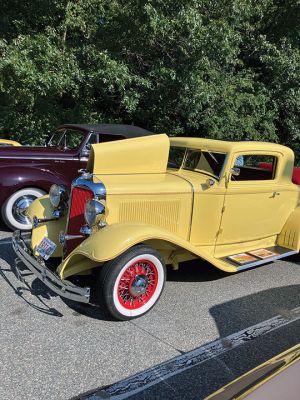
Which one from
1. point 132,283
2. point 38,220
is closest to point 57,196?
point 38,220

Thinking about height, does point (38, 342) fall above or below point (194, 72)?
below

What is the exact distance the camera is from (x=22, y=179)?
6.01 m

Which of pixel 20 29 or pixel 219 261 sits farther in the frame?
pixel 20 29

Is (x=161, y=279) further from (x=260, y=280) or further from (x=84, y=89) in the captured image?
(x=84, y=89)

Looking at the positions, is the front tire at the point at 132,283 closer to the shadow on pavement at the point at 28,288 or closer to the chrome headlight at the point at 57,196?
the shadow on pavement at the point at 28,288

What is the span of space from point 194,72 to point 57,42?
322 cm

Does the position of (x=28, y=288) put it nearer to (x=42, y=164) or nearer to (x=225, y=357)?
(x=225, y=357)

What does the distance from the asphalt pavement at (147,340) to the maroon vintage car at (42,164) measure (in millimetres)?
1604

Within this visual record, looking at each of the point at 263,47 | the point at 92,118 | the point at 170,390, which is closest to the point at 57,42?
the point at 92,118

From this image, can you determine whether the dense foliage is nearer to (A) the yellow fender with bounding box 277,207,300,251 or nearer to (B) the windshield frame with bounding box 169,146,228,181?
(B) the windshield frame with bounding box 169,146,228,181

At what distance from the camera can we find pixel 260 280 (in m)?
4.69

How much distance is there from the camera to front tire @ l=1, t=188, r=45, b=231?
5.96 meters

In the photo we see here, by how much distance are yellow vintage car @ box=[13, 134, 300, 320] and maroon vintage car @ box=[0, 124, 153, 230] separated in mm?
1313

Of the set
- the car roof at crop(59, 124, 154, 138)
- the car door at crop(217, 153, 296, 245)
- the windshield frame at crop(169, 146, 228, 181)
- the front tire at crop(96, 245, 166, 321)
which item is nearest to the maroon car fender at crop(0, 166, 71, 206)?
the car roof at crop(59, 124, 154, 138)
